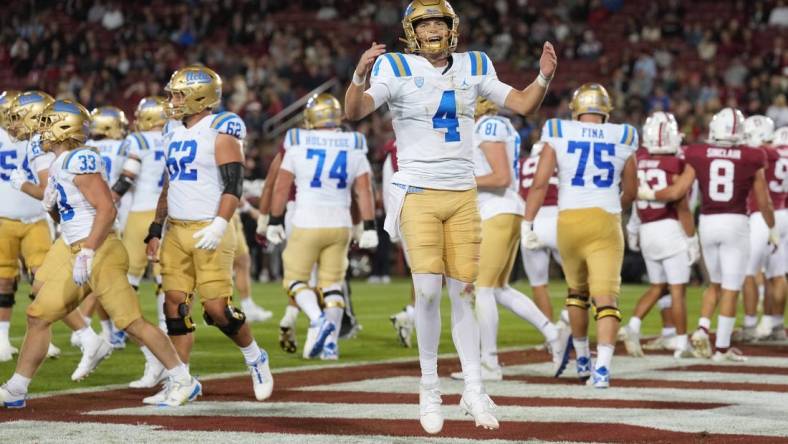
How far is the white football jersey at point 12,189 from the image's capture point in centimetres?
988

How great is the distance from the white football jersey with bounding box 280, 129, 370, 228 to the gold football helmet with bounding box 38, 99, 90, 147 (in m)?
2.83

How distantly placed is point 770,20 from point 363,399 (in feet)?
62.7

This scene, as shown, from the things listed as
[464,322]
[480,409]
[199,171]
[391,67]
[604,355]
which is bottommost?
[604,355]

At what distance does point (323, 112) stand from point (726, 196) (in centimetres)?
307

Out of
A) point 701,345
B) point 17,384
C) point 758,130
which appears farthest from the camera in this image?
point 758,130

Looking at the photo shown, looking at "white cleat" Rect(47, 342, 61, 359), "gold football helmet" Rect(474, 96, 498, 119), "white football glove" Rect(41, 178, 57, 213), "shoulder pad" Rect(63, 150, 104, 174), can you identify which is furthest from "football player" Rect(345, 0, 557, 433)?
"white cleat" Rect(47, 342, 61, 359)

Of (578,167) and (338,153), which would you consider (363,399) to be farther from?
(338,153)

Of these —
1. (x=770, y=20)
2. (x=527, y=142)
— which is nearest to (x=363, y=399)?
(x=527, y=142)

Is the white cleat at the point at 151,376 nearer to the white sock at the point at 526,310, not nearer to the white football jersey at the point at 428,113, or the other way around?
the white sock at the point at 526,310

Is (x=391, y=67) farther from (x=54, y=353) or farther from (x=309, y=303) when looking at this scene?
(x=54, y=353)

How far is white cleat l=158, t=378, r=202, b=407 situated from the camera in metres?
7.44

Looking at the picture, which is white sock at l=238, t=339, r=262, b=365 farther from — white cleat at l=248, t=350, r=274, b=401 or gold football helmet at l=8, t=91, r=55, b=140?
gold football helmet at l=8, t=91, r=55, b=140

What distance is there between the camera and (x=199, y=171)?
766 centimetres

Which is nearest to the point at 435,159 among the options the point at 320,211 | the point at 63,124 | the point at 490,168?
the point at 63,124
